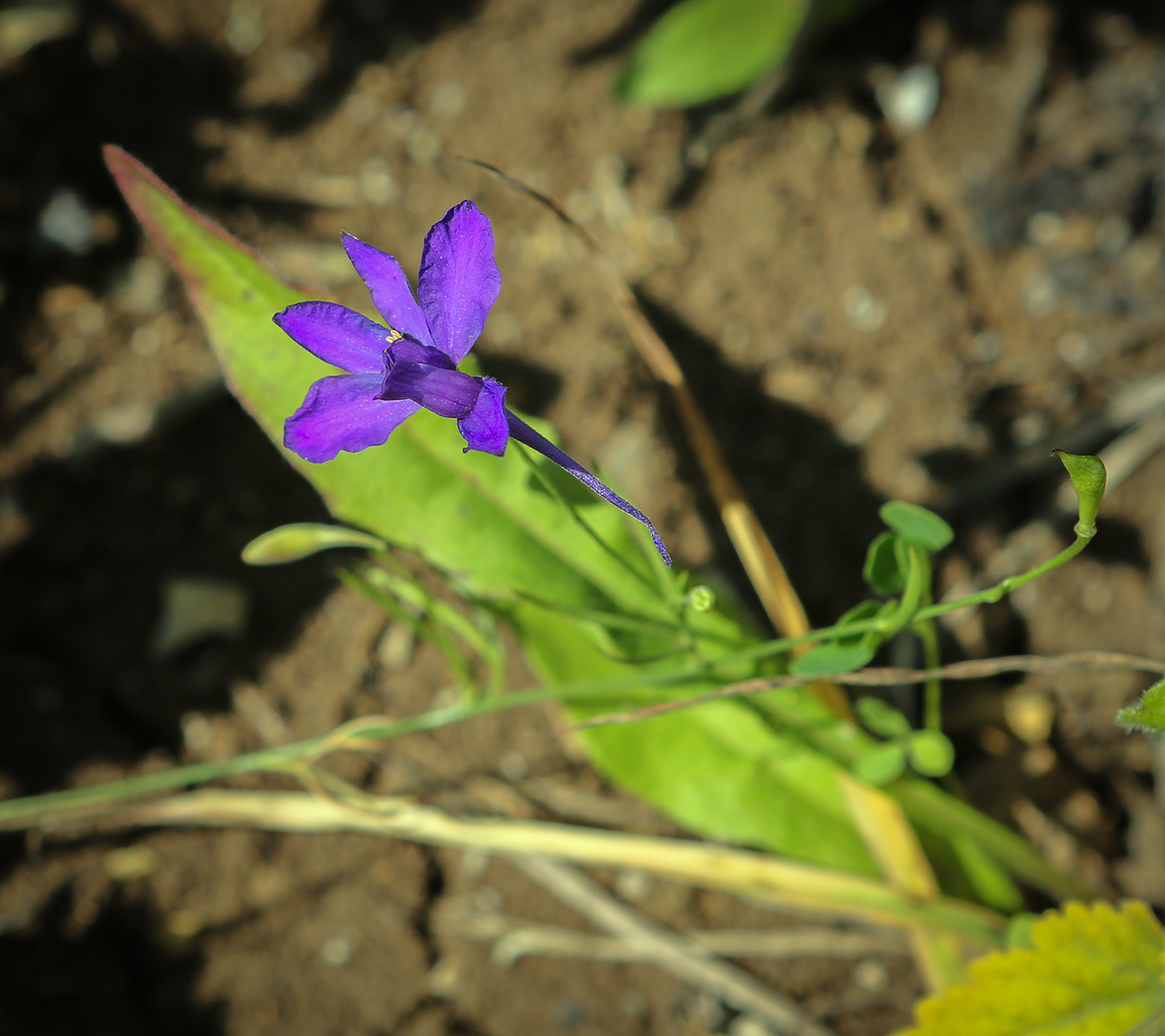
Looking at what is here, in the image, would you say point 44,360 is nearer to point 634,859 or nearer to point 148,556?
point 148,556

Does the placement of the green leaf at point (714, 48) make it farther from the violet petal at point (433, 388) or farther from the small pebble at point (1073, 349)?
the violet petal at point (433, 388)

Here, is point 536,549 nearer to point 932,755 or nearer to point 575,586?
point 575,586

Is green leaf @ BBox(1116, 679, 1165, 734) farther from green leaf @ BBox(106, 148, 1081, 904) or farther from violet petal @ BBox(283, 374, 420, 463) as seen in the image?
violet petal @ BBox(283, 374, 420, 463)

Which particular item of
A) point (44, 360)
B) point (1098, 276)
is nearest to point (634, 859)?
point (1098, 276)

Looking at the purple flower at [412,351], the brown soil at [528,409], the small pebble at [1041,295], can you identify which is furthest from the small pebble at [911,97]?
the purple flower at [412,351]

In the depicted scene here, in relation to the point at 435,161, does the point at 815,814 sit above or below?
below

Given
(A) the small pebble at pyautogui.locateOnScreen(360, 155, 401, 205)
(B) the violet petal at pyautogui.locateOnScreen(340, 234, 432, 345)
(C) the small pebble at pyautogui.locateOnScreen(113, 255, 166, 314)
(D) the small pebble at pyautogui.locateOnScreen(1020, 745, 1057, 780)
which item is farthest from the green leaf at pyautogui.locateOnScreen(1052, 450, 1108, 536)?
(C) the small pebble at pyautogui.locateOnScreen(113, 255, 166, 314)
